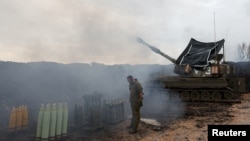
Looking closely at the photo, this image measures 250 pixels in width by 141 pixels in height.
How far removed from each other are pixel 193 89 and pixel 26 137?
1186 centimetres

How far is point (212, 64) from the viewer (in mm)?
16828

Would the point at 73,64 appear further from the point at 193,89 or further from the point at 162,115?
the point at 162,115

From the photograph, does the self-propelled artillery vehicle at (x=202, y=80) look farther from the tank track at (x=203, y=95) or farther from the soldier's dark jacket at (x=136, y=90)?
the soldier's dark jacket at (x=136, y=90)

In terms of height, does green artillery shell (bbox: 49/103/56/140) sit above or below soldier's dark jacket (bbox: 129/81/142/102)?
below

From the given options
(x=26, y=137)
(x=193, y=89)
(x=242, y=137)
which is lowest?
(x=26, y=137)

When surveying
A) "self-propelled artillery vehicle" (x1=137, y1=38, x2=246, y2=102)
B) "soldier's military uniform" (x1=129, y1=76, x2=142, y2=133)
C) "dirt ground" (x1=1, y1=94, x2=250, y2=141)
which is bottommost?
"dirt ground" (x1=1, y1=94, x2=250, y2=141)

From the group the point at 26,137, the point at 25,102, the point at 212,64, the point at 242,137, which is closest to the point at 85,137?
the point at 26,137

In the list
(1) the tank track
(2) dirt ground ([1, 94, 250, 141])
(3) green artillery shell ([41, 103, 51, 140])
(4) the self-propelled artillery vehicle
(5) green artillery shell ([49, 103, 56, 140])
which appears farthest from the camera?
(4) the self-propelled artillery vehicle

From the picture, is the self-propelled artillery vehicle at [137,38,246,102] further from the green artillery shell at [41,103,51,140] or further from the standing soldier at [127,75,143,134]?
the green artillery shell at [41,103,51,140]

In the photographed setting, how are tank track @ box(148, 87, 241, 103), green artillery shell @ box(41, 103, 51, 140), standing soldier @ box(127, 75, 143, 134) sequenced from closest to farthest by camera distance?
1. green artillery shell @ box(41, 103, 51, 140)
2. standing soldier @ box(127, 75, 143, 134)
3. tank track @ box(148, 87, 241, 103)

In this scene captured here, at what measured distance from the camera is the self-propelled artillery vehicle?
16438mm

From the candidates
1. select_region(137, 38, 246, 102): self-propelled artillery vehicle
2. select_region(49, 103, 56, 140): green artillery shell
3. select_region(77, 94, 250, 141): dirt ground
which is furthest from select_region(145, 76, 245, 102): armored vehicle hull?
select_region(49, 103, 56, 140): green artillery shell

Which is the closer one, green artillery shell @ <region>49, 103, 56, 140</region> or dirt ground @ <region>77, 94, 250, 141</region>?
green artillery shell @ <region>49, 103, 56, 140</region>

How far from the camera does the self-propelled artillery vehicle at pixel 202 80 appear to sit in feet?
53.9
